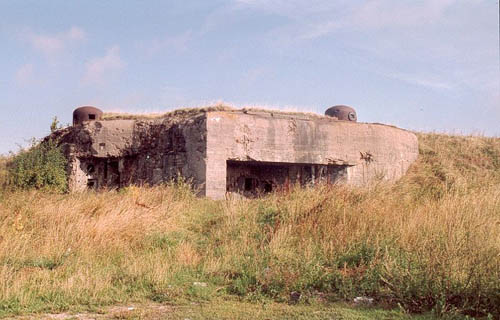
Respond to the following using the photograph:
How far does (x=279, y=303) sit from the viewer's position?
4414mm

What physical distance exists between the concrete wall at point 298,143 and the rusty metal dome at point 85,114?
5.91 metres

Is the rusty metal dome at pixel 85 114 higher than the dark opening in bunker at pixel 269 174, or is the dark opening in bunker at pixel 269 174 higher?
the rusty metal dome at pixel 85 114

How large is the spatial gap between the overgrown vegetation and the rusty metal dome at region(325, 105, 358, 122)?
9.67 metres

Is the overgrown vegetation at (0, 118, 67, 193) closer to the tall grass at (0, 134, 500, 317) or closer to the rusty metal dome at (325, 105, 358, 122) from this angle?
the tall grass at (0, 134, 500, 317)

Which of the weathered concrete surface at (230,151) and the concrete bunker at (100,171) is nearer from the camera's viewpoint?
the weathered concrete surface at (230,151)

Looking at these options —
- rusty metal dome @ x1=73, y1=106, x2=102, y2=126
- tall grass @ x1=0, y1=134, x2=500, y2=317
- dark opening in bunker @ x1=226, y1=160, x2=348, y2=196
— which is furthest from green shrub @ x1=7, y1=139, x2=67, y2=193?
dark opening in bunker @ x1=226, y1=160, x2=348, y2=196

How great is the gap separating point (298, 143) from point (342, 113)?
16.5ft

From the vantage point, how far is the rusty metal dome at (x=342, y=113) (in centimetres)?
1717

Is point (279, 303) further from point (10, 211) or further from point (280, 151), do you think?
point (280, 151)

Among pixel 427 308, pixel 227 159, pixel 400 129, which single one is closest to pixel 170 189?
pixel 227 159

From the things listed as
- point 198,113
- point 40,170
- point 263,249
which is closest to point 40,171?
point 40,170

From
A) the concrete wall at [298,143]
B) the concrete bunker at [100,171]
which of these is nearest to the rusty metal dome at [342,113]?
the concrete wall at [298,143]

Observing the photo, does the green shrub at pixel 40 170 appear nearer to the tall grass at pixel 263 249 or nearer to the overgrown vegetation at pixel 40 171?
the overgrown vegetation at pixel 40 171

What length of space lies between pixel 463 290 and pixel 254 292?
1.95m
